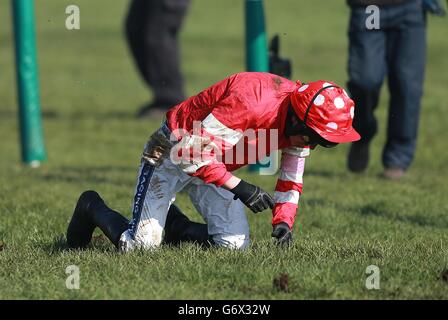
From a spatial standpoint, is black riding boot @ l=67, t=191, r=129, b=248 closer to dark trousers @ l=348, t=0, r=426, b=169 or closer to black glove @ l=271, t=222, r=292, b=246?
black glove @ l=271, t=222, r=292, b=246

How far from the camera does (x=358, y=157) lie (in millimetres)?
11125

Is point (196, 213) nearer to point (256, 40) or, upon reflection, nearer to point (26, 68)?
point (256, 40)

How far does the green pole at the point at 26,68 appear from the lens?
12.0 metres

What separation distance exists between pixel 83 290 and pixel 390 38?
5.59 m

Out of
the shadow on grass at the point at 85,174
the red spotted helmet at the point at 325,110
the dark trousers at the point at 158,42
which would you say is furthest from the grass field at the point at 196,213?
the red spotted helmet at the point at 325,110

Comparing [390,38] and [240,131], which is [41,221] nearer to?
[240,131]

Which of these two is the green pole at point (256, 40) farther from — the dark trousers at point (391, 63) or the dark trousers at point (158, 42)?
the dark trousers at point (158, 42)

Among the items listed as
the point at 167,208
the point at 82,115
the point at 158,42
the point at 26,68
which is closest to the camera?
the point at 167,208

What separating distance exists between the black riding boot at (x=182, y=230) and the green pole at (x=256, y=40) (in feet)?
12.2

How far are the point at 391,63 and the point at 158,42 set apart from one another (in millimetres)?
5882

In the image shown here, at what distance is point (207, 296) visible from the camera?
5.70 metres

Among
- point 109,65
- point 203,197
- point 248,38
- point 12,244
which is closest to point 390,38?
point 248,38

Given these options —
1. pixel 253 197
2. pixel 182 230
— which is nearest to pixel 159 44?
pixel 182 230

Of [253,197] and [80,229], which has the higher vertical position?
[253,197]
